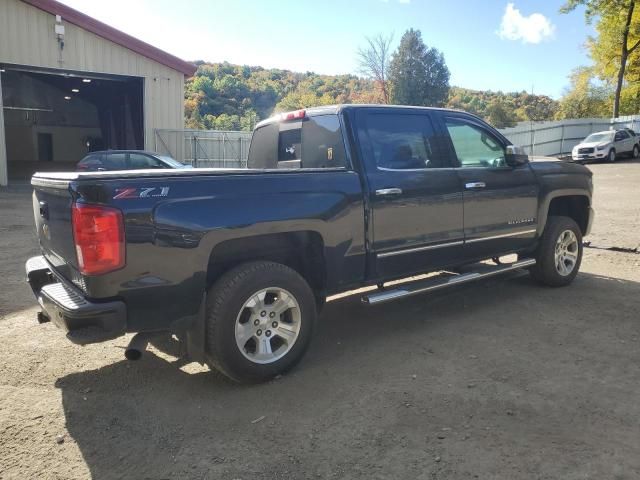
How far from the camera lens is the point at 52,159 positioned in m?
37.6

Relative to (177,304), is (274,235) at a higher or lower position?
higher

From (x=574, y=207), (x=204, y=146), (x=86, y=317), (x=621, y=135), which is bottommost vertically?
(x=86, y=317)

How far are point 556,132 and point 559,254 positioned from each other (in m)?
28.4

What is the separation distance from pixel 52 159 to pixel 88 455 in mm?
39782

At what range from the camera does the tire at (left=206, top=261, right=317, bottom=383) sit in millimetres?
3428

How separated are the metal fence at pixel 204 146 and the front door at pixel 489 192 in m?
15.9

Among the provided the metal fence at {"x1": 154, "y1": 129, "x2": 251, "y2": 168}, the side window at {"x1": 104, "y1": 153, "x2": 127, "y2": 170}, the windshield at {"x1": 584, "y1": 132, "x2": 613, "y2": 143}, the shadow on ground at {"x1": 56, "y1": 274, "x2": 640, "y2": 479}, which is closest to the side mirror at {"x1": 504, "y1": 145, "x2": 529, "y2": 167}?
the shadow on ground at {"x1": 56, "y1": 274, "x2": 640, "y2": 479}

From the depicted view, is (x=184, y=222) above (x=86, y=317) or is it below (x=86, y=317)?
above

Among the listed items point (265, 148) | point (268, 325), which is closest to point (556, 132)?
point (265, 148)

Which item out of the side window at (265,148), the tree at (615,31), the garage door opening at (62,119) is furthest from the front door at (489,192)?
the tree at (615,31)

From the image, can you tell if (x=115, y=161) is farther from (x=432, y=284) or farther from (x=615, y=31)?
(x=615, y=31)

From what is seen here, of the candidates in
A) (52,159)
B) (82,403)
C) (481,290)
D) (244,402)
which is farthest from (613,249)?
(52,159)

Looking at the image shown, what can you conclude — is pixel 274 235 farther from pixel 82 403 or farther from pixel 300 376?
pixel 82 403

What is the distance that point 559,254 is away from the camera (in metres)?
5.99
